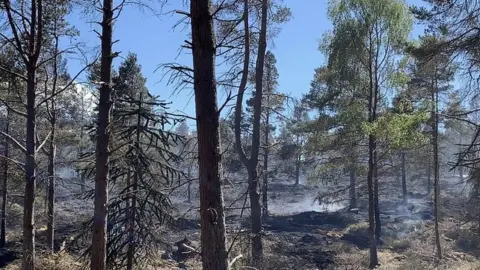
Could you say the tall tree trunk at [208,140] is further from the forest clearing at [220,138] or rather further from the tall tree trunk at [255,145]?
the tall tree trunk at [255,145]

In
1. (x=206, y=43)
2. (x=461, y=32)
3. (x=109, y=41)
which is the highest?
(x=461, y=32)

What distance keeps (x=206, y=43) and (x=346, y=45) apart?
1353cm

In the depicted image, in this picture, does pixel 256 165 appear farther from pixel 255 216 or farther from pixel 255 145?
pixel 255 216

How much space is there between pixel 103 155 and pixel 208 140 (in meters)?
3.79

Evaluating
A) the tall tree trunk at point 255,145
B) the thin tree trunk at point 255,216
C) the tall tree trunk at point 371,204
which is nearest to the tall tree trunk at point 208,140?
the tall tree trunk at point 255,145

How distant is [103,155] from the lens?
7.47 m

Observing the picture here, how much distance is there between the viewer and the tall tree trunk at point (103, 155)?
7469mm

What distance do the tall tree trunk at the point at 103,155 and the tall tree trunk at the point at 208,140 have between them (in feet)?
11.6

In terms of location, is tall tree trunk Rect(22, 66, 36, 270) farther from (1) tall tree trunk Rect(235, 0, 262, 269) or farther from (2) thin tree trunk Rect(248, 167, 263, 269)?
(2) thin tree trunk Rect(248, 167, 263, 269)

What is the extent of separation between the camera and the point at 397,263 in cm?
1844

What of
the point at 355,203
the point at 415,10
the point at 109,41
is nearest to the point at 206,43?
the point at 109,41

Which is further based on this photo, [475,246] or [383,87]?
[475,246]

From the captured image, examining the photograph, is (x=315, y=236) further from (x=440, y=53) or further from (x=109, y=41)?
(x=109, y=41)

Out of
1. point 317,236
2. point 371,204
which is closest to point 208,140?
point 371,204
